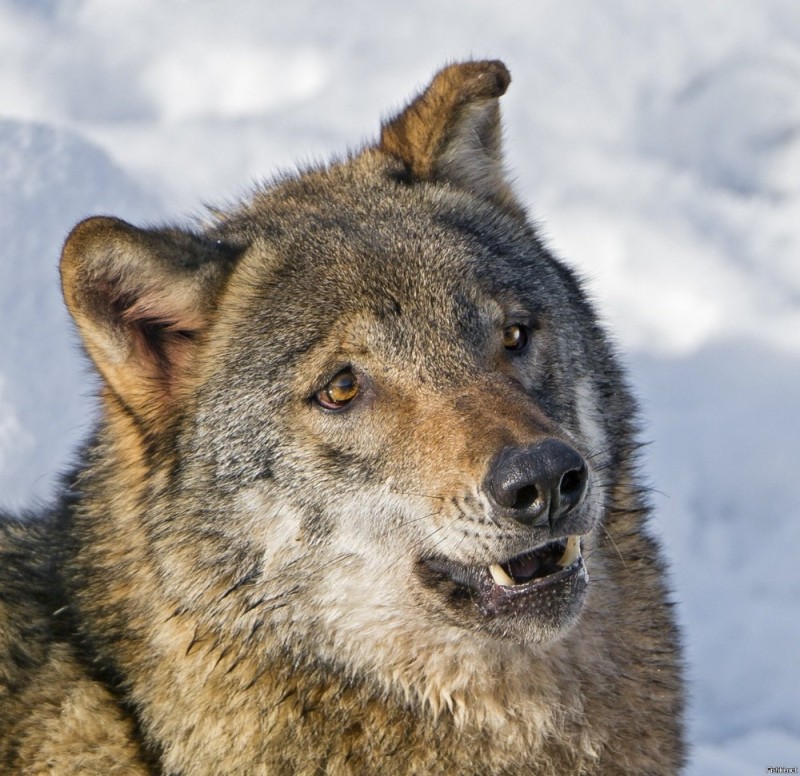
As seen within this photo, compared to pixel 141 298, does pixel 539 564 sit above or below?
below

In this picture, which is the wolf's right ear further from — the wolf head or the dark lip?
the dark lip

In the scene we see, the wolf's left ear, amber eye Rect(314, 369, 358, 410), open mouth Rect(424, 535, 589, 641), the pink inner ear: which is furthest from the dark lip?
the wolf's left ear

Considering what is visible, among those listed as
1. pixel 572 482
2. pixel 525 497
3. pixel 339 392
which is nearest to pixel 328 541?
pixel 339 392

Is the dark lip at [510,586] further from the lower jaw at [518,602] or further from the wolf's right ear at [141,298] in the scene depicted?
the wolf's right ear at [141,298]

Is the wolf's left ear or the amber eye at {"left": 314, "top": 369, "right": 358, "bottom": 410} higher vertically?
the wolf's left ear

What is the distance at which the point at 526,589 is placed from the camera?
11.9 ft

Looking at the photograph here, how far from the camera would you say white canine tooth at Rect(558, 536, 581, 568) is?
368 centimetres

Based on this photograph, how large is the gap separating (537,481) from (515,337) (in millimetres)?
836

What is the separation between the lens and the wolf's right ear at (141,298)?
381 centimetres

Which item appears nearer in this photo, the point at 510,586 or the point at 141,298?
the point at 510,586

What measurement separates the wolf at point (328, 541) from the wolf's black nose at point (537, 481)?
2cm

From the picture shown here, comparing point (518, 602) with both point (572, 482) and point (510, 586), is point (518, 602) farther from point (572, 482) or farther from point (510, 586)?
point (572, 482)

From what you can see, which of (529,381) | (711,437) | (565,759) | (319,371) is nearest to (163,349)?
(319,371)

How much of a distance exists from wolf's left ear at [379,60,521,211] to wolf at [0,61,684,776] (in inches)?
24.1
